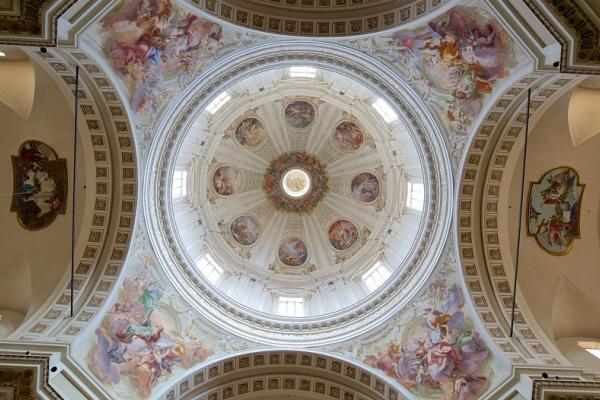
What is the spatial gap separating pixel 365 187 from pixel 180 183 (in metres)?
8.64

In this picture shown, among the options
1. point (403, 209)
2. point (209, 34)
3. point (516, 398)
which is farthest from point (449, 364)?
point (209, 34)

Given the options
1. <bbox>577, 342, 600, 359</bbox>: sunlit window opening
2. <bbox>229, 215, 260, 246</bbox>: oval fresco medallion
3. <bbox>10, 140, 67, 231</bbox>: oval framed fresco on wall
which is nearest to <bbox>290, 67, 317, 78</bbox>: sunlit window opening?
<bbox>229, 215, 260, 246</bbox>: oval fresco medallion

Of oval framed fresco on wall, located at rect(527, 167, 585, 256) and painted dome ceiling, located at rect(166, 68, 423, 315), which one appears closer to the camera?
oval framed fresco on wall, located at rect(527, 167, 585, 256)

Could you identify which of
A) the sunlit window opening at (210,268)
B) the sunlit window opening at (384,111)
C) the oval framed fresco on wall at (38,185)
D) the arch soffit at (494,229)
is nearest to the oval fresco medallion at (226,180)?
the sunlit window opening at (210,268)

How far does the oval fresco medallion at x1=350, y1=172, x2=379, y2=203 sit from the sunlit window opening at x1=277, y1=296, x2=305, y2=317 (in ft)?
19.2

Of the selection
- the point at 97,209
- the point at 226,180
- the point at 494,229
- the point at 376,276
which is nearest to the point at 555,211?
the point at 494,229

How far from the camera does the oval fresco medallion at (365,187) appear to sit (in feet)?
73.3

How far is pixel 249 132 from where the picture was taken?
2269 centimetres

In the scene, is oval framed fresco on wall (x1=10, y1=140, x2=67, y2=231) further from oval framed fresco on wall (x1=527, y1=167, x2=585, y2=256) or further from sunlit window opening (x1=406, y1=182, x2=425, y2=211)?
oval framed fresco on wall (x1=527, y1=167, x2=585, y2=256)

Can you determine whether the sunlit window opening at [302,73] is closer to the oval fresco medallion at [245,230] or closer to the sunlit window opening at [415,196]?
the sunlit window opening at [415,196]

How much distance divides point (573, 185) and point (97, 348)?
15.9m

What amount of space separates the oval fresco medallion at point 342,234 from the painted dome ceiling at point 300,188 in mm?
54

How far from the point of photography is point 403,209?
19.9 m

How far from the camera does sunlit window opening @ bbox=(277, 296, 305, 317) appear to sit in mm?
18906
